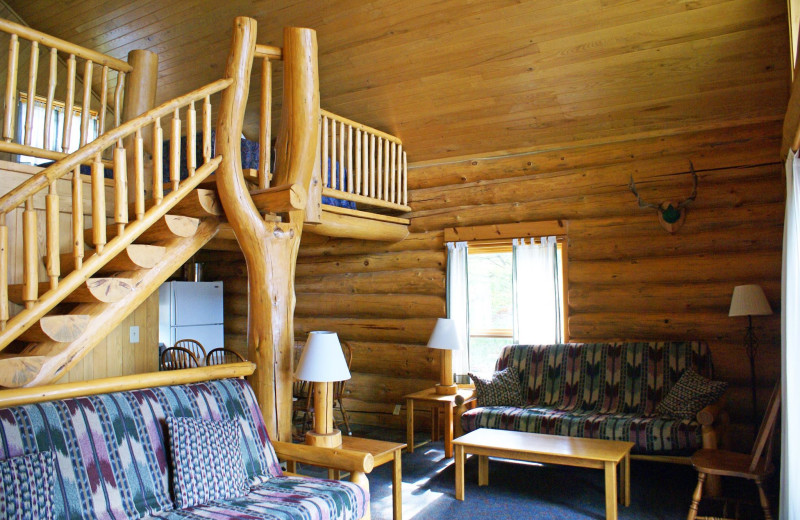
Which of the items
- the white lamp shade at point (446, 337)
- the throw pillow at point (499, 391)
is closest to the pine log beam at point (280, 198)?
the white lamp shade at point (446, 337)

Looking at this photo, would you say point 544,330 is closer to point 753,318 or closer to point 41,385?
point 753,318

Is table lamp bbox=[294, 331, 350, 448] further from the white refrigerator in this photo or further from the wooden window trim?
the white refrigerator

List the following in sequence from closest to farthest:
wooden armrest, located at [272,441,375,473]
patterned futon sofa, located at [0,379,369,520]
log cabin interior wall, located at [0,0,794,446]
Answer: patterned futon sofa, located at [0,379,369,520] → wooden armrest, located at [272,441,375,473] → log cabin interior wall, located at [0,0,794,446]

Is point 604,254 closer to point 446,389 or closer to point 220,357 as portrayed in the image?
point 446,389

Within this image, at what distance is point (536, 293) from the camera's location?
19.5 ft

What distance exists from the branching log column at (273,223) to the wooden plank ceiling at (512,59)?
153 centimetres

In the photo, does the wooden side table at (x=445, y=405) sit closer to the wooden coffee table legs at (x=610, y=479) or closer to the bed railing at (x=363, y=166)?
the wooden coffee table legs at (x=610, y=479)

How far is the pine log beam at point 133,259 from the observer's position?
145 inches

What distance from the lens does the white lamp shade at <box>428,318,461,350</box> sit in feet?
18.4

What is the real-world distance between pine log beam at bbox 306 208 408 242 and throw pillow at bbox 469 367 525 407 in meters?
1.73

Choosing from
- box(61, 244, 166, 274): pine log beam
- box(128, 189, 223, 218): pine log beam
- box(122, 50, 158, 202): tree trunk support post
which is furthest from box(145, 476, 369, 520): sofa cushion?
box(122, 50, 158, 202): tree trunk support post

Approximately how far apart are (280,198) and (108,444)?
1.88 metres

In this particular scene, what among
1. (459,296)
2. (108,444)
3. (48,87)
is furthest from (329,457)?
(459,296)

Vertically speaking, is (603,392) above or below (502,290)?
below
